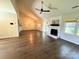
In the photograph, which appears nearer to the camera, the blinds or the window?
the blinds

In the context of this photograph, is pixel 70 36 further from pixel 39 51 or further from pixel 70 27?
pixel 39 51

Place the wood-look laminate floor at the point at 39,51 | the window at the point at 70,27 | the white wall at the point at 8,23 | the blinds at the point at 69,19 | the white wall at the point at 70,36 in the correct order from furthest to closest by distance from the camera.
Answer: the white wall at the point at 8,23
the window at the point at 70,27
the blinds at the point at 69,19
the white wall at the point at 70,36
the wood-look laminate floor at the point at 39,51

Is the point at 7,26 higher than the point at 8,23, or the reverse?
the point at 8,23

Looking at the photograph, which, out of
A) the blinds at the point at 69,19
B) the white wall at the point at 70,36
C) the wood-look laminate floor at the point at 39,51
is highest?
the blinds at the point at 69,19

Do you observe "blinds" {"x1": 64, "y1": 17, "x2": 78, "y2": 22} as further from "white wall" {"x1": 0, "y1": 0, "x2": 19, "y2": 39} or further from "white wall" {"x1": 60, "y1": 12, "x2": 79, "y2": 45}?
"white wall" {"x1": 0, "y1": 0, "x2": 19, "y2": 39}

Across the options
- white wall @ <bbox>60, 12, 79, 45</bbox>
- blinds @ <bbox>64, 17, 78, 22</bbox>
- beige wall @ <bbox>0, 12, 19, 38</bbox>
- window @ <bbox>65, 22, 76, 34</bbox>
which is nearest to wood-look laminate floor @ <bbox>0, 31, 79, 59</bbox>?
white wall @ <bbox>60, 12, 79, 45</bbox>

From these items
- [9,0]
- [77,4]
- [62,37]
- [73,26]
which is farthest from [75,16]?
[9,0]

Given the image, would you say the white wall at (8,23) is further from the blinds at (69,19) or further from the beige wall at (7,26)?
the blinds at (69,19)

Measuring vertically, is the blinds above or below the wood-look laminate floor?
above

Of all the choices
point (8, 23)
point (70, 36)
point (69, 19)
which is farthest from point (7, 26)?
point (70, 36)

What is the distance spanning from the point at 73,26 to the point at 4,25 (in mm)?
5807

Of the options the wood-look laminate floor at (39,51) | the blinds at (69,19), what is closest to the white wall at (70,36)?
the blinds at (69,19)

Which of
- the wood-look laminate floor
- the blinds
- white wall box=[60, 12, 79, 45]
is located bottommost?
the wood-look laminate floor

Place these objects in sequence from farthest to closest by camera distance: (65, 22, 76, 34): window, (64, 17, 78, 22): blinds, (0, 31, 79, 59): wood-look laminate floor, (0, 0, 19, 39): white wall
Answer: (0, 0, 19, 39): white wall → (65, 22, 76, 34): window → (64, 17, 78, 22): blinds → (0, 31, 79, 59): wood-look laminate floor
